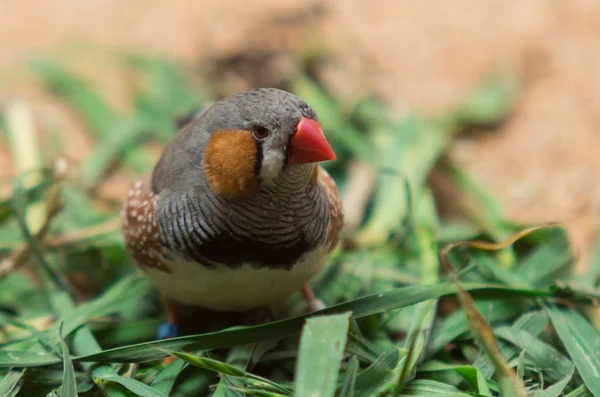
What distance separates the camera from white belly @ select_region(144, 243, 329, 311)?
6.80ft

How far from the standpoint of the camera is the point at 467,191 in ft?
11.1

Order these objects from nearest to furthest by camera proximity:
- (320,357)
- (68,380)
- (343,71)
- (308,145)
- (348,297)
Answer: (320,357) < (308,145) < (68,380) < (348,297) < (343,71)

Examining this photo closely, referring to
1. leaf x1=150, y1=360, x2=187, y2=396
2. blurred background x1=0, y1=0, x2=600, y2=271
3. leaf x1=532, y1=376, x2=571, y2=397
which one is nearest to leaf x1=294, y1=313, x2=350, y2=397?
leaf x1=150, y1=360, x2=187, y2=396

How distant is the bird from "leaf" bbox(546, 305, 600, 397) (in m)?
0.88

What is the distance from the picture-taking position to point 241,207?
2.00m

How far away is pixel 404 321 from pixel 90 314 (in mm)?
1186

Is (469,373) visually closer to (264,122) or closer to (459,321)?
(459,321)

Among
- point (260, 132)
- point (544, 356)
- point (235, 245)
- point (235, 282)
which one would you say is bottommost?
point (544, 356)

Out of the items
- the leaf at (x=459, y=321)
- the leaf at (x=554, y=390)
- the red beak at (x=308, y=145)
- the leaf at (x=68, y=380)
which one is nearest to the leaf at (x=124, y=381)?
the leaf at (x=68, y=380)

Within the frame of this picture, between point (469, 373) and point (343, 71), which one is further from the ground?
point (343, 71)

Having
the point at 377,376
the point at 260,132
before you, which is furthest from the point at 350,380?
the point at 260,132

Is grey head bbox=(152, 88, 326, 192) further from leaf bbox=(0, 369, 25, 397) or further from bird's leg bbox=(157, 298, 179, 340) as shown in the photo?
leaf bbox=(0, 369, 25, 397)

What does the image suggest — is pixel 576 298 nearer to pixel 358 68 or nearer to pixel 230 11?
pixel 358 68

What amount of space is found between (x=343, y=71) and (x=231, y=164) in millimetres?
2246
